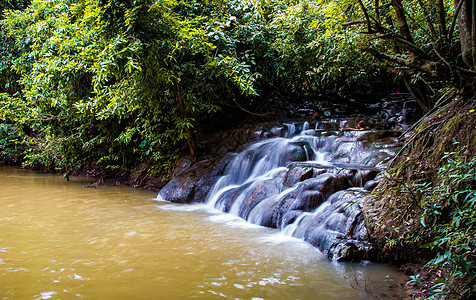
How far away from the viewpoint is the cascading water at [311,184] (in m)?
4.26

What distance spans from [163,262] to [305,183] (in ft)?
8.78

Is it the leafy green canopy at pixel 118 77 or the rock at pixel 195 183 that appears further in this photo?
the rock at pixel 195 183

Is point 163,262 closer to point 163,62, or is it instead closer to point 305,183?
point 305,183

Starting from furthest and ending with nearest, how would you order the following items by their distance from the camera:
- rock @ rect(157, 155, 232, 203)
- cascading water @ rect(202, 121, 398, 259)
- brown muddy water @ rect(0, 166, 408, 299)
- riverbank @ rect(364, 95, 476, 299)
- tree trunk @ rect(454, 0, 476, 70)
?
rock @ rect(157, 155, 232, 203) → cascading water @ rect(202, 121, 398, 259) → tree trunk @ rect(454, 0, 476, 70) → brown muddy water @ rect(0, 166, 408, 299) → riverbank @ rect(364, 95, 476, 299)

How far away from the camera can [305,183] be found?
5.45m

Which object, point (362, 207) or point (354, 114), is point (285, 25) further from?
point (362, 207)

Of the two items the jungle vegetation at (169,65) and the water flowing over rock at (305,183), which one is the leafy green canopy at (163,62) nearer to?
the jungle vegetation at (169,65)

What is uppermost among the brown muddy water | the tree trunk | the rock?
the tree trunk

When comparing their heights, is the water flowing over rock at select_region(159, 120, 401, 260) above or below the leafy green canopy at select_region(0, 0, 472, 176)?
below

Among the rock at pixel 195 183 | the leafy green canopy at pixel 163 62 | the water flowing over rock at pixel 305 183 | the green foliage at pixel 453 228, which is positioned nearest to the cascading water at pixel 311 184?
the water flowing over rock at pixel 305 183

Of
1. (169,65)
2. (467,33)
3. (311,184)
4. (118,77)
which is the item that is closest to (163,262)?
(311,184)

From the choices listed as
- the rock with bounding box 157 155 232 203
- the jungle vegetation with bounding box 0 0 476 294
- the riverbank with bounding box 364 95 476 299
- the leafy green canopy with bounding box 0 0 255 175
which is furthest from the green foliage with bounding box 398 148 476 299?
the rock with bounding box 157 155 232 203

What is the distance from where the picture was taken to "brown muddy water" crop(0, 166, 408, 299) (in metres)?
2.99

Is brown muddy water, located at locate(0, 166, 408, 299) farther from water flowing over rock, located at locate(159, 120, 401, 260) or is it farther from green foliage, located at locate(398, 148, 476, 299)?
green foliage, located at locate(398, 148, 476, 299)
